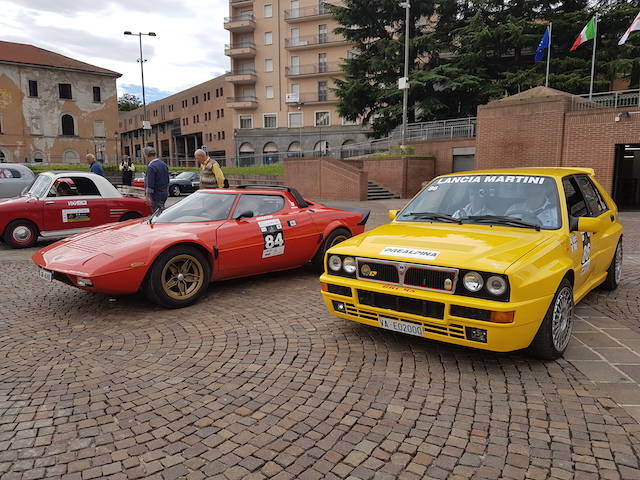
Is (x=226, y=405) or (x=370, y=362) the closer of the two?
(x=226, y=405)

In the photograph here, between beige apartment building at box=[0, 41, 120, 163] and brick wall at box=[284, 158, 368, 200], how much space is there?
35942mm

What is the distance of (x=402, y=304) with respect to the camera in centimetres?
375

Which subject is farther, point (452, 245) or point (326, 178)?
point (326, 178)

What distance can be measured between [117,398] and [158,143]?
8563 cm

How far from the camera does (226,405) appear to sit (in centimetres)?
319

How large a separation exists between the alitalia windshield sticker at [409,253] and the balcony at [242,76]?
57.9 m

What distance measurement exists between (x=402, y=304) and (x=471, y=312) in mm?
545

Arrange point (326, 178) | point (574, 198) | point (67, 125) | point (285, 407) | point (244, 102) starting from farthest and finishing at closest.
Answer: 1. point (244, 102)
2. point (67, 125)
3. point (326, 178)
4. point (574, 198)
5. point (285, 407)

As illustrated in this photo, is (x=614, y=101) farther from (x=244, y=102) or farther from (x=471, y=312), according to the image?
(x=244, y=102)

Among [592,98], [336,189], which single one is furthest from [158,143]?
[592,98]

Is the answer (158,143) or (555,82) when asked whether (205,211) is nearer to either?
(555,82)

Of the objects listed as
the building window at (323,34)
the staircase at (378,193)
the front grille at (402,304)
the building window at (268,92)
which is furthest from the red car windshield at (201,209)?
the building window at (268,92)

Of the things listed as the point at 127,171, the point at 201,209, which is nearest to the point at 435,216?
the point at 201,209

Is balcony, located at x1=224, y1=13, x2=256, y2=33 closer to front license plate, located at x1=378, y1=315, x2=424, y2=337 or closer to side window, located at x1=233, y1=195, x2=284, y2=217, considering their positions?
side window, located at x1=233, y1=195, x2=284, y2=217
